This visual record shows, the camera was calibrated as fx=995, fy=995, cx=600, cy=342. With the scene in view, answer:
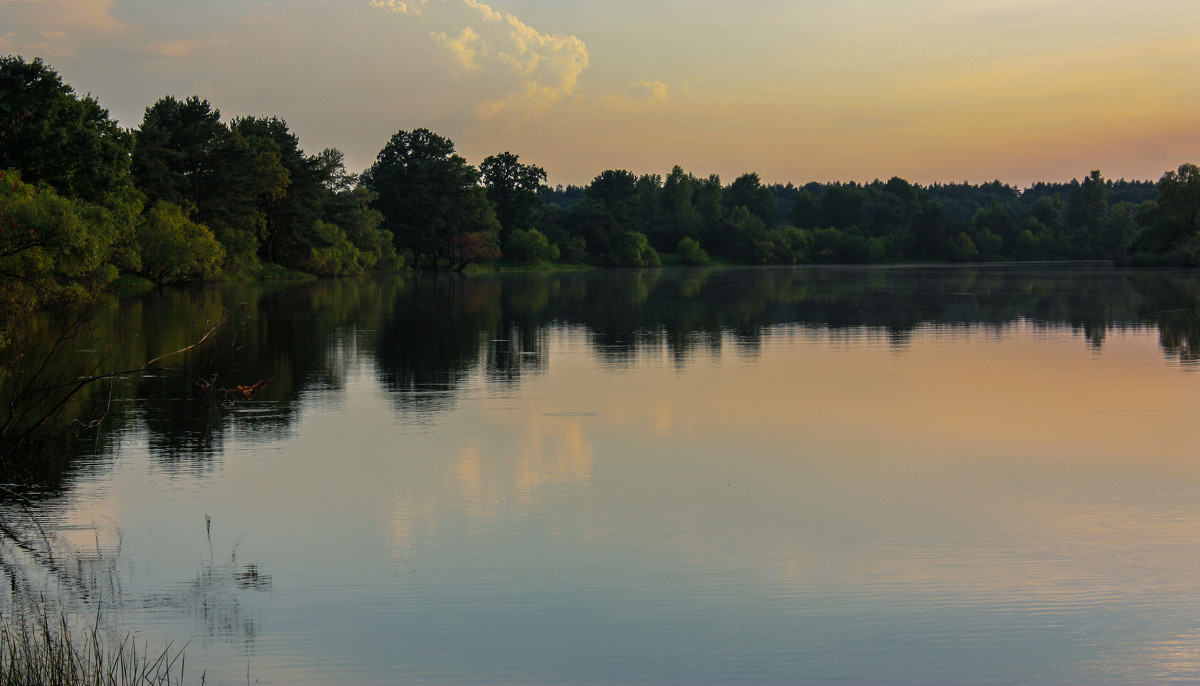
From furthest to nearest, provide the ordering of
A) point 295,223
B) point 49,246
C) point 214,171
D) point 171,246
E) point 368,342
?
point 295,223 < point 214,171 < point 171,246 < point 49,246 < point 368,342

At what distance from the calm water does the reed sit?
235 mm

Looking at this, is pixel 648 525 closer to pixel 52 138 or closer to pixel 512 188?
pixel 52 138

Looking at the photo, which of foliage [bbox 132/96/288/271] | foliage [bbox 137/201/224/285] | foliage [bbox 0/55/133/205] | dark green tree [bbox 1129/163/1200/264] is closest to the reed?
foliage [bbox 0/55/133/205]

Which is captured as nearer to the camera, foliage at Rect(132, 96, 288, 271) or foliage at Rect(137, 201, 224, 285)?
foliage at Rect(137, 201, 224, 285)

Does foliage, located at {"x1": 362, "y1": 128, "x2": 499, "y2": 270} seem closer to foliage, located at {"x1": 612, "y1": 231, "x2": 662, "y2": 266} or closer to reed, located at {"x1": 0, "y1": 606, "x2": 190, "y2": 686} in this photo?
foliage, located at {"x1": 612, "y1": 231, "x2": 662, "y2": 266}

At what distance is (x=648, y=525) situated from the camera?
377 inches

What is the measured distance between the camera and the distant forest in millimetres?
43562

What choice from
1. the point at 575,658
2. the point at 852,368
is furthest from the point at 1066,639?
the point at 852,368

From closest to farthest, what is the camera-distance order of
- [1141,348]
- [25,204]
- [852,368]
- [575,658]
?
[575,658] → [852,368] → [1141,348] → [25,204]

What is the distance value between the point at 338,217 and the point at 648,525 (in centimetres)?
9694

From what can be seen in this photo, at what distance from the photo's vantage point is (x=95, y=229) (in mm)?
38812

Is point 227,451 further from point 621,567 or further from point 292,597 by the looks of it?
point 621,567

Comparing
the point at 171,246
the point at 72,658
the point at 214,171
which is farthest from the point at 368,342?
the point at 214,171

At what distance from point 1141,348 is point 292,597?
2413cm
